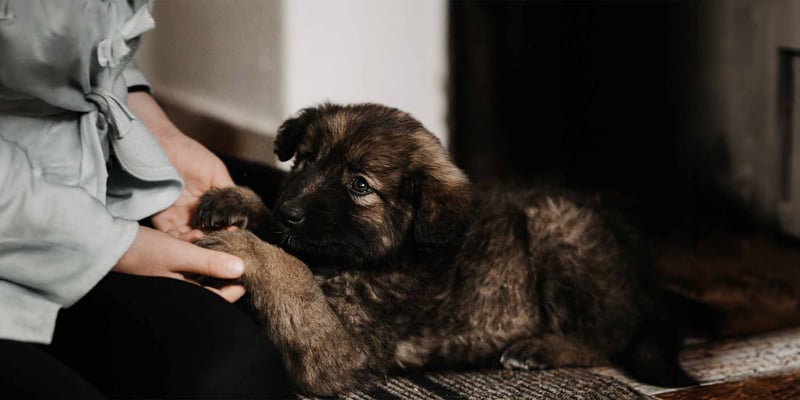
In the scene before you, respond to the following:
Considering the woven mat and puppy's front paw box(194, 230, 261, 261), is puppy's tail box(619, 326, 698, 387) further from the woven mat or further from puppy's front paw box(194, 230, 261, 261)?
puppy's front paw box(194, 230, 261, 261)

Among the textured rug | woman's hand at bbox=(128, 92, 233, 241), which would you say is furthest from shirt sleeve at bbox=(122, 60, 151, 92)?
the textured rug

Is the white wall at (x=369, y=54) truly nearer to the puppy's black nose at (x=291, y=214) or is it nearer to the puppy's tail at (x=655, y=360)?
the puppy's black nose at (x=291, y=214)

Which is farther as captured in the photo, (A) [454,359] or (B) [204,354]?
(A) [454,359]

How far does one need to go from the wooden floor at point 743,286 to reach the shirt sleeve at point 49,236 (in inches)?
60.9

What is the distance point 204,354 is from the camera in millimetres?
1921

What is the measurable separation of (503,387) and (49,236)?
1278 millimetres

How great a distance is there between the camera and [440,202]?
2.54 metres

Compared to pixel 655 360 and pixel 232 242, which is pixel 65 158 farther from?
pixel 655 360

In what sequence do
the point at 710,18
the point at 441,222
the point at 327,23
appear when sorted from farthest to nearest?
1. the point at 710,18
2. the point at 327,23
3. the point at 441,222

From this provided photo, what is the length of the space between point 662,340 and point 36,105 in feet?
6.11

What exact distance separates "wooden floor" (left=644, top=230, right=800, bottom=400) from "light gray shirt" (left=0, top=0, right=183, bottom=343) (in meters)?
1.55

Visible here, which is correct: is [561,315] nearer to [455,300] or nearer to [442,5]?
[455,300]

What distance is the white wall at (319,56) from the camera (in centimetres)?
395

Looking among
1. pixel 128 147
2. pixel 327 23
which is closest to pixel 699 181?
pixel 327 23
